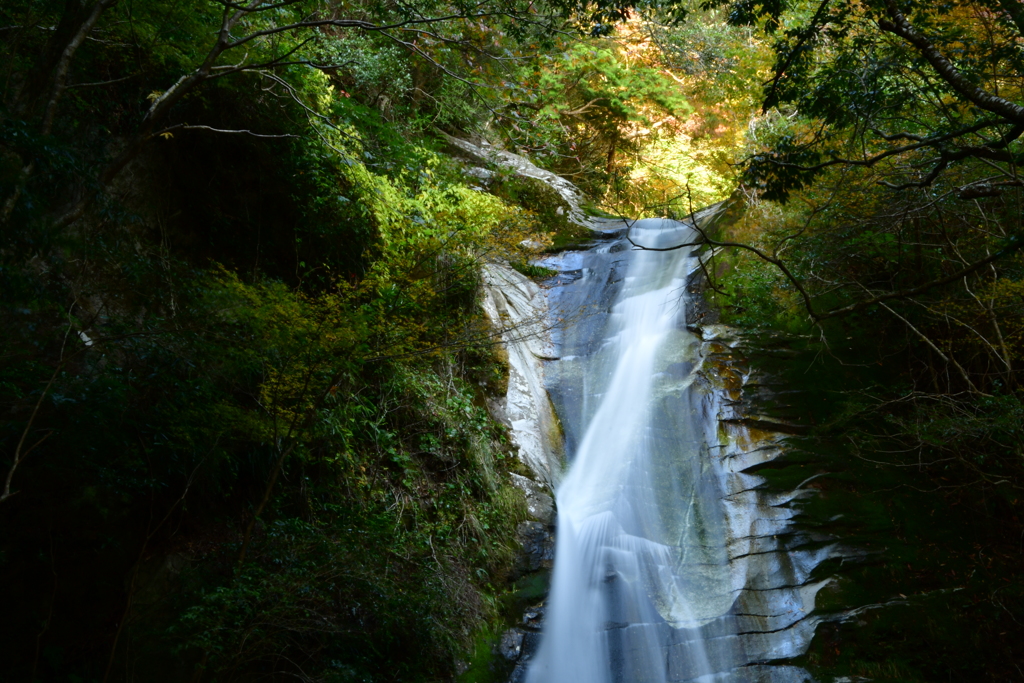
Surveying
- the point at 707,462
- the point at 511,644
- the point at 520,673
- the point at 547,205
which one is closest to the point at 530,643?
the point at 511,644

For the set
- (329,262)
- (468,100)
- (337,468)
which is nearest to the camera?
(337,468)

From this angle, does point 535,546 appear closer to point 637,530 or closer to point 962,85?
point 637,530

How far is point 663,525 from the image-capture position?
8.62 m

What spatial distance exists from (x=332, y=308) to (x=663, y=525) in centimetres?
533

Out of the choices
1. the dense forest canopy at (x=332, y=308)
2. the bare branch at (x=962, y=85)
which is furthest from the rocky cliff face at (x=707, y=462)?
the bare branch at (x=962, y=85)

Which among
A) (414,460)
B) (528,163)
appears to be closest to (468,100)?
(528,163)

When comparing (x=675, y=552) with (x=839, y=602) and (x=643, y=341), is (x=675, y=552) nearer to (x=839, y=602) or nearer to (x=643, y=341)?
(x=839, y=602)

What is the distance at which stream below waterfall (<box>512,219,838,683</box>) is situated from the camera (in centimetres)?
741

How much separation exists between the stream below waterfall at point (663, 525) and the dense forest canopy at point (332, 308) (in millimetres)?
986

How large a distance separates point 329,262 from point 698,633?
6.68 m

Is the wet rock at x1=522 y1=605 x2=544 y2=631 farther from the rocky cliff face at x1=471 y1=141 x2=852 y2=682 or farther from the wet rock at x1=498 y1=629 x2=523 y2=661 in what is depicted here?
the wet rock at x1=498 y1=629 x2=523 y2=661

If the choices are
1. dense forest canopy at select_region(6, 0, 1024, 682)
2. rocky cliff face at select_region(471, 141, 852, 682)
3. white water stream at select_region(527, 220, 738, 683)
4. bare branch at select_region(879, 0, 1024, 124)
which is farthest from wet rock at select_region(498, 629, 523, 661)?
bare branch at select_region(879, 0, 1024, 124)

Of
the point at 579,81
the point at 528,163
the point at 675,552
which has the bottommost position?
the point at 675,552

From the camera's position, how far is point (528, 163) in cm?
1495
